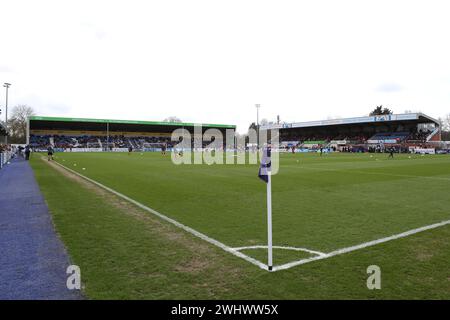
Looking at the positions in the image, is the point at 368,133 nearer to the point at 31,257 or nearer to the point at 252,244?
the point at 252,244

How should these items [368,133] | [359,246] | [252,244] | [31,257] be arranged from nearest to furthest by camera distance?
[31,257] → [359,246] → [252,244] → [368,133]

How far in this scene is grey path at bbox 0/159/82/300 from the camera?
4.29 metres

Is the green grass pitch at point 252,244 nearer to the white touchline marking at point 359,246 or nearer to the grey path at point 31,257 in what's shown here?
the white touchline marking at point 359,246

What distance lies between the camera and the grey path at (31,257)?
4.29 metres

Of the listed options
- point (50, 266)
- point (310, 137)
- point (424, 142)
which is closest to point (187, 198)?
point (50, 266)

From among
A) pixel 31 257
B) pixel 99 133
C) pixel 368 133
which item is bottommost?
pixel 31 257

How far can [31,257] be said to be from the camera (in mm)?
5562

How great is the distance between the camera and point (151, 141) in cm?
10125

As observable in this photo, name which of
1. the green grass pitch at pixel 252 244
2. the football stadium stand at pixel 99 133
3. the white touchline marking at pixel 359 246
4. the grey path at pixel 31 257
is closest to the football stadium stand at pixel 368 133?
the football stadium stand at pixel 99 133

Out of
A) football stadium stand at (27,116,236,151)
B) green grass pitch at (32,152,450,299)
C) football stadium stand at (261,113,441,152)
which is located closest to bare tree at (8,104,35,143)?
football stadium stand at (27,116,236,151)

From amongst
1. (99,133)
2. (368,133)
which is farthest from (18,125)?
(368,133)
